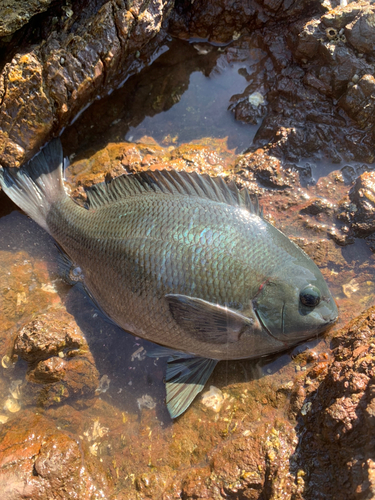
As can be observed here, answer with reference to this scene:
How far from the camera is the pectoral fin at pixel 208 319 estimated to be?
2701mm

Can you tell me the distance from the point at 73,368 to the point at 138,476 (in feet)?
3.28

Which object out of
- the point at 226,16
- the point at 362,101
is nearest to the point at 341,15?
the point at 362,101

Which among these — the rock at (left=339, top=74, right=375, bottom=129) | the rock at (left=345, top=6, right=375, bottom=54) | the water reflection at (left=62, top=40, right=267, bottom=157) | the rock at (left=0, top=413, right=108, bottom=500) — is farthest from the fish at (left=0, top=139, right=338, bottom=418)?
the rock at (left=345, top=6, right=375, bottom=54)

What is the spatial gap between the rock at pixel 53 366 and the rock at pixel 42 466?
A: 0.82 feet

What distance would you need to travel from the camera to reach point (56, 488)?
2641mm

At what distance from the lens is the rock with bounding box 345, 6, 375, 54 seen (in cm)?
326

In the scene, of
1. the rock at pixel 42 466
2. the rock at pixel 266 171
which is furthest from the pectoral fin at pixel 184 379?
the rock at pixel 266 171

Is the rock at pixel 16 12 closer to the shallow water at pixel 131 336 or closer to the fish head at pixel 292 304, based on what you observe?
the shallow water at pixel 131 336

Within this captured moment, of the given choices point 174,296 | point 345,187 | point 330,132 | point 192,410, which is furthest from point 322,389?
point 330,132

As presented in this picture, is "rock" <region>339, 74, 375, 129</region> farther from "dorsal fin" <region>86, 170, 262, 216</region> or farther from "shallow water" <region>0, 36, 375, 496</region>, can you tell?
"dorsal fin" <region>86, 170, 262, 216</region>

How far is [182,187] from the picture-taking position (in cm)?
310

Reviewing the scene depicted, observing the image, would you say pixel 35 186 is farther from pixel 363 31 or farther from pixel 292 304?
pixel 363 31

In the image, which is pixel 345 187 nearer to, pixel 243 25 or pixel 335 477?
pixel 243 25

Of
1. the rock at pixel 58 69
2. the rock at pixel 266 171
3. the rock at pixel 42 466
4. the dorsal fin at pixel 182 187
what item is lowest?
the rock at pixel 42 466
